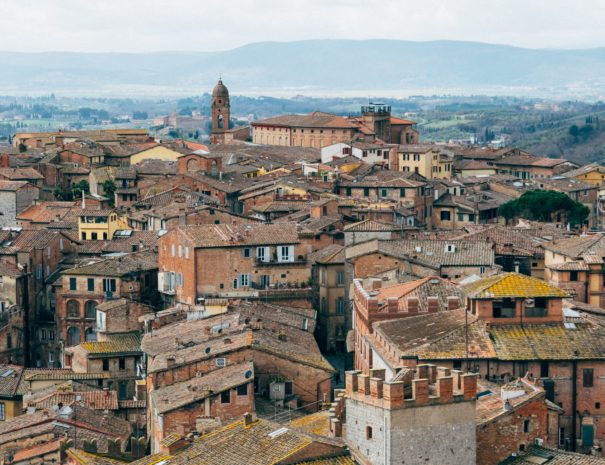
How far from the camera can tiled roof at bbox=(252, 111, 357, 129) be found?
6166 inches

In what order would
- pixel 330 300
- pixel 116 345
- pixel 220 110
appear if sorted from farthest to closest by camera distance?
pixel 220 110 < pixel 330 300 < pixel 116 345

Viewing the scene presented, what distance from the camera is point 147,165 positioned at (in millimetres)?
120062

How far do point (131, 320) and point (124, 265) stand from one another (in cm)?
760

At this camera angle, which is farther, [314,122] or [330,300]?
[314,122]

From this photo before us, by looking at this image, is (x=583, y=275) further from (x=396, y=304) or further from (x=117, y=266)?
(x=117, y=266)

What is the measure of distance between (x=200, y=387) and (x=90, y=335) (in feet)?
79.9

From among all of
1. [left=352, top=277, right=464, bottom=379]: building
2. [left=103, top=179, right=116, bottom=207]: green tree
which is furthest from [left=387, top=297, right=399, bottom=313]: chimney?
[left=103, top=179, right=116, bottom=207]: green tree

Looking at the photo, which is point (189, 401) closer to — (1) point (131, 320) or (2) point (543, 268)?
(1) point (131, 320)

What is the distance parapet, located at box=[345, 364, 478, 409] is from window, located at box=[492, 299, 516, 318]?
14.8 meters

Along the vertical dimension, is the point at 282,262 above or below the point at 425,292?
below

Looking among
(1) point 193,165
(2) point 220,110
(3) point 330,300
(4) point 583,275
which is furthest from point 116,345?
(2) point 220,110

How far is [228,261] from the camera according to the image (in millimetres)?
73875

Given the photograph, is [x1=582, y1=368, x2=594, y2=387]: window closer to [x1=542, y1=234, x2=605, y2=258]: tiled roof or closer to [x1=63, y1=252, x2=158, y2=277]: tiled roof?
[x1=542, y1=234, x2=605, y2=258]: tiled roof

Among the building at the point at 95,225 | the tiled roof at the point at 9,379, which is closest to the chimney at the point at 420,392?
the tiled roof at the point at 9,379
